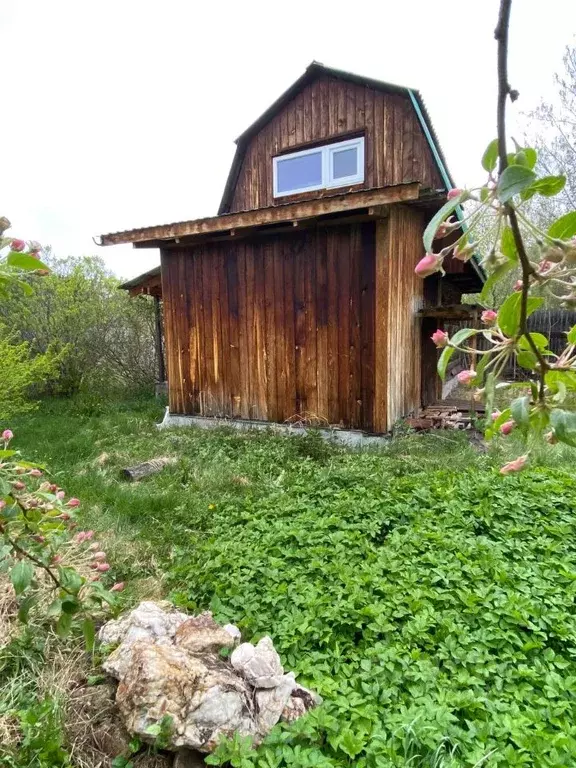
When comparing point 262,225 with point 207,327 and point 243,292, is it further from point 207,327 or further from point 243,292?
point 207,327

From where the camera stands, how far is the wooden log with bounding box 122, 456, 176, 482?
4.91 meters

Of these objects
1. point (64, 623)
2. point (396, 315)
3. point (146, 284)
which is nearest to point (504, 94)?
point (64, 623)

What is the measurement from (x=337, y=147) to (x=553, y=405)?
7.29 meters

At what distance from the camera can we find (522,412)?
65 centimetres

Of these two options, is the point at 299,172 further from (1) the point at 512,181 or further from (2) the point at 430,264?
(1) the point at 512,181

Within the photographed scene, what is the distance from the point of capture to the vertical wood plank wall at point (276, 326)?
575cm

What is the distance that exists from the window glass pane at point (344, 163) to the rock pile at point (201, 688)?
261 inches

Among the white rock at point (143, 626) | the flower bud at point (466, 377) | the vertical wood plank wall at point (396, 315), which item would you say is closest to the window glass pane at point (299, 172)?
the vertical wood plank wall at point (396, 315)

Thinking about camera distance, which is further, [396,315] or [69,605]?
[396,315]

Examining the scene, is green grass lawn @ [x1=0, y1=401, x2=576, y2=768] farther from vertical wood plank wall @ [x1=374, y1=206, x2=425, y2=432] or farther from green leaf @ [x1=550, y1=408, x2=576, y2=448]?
green leaf @ [x1=550, y1=408, x2=576, y2=448]

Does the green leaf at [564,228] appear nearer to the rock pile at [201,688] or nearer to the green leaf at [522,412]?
the green leaf at [522,412]

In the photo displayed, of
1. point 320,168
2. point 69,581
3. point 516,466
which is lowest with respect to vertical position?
point 69,581

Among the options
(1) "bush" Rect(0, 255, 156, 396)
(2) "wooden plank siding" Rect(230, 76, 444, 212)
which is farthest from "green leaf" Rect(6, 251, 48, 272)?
(1) "bush" Rect(0, 255, 156, 396)

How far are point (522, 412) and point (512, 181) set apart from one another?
1.02ft
